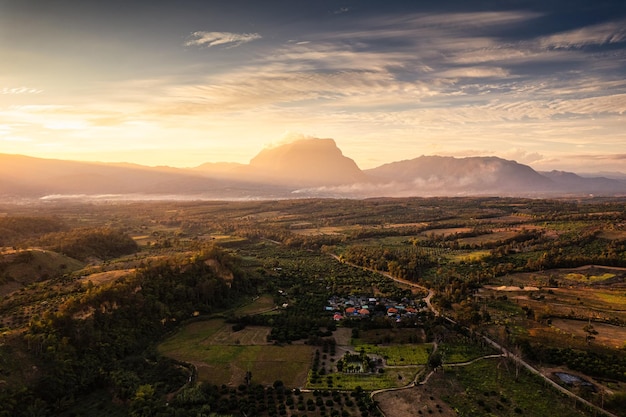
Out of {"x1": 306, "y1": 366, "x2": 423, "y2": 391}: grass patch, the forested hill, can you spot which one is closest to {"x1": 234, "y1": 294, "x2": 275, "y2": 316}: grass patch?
the forested hill

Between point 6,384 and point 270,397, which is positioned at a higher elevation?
point 6,384

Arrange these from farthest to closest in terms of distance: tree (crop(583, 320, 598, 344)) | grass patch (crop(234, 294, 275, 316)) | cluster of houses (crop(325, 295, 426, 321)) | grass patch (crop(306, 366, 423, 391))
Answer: grass patch (crop(234, 294, 275, 316)) < cluster of houses (crop(325, 295, 426, 321)) < tree (crop(583, 320, 598, 344)) < grass patch (crop(306, 366, 423, 391))

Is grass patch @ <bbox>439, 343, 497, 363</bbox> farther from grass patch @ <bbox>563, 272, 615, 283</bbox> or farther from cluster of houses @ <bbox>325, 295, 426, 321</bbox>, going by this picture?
grass patch @ <bbox>563, 272, 615, 283</bbox>

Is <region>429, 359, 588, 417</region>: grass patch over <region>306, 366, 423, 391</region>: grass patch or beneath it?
over

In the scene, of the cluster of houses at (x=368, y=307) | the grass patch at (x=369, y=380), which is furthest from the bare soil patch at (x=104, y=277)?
the grass patch at (x=369, y=380)

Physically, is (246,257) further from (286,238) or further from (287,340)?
(287,340)

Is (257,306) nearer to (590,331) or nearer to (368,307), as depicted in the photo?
(368,307)

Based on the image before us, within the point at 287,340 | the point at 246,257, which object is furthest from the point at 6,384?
the point at 246,257

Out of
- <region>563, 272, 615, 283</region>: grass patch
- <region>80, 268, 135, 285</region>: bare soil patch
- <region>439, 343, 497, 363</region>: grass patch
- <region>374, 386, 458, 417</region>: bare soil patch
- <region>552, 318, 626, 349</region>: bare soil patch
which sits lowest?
<region>374, 386, 458, 417</region>: bare soil patch
